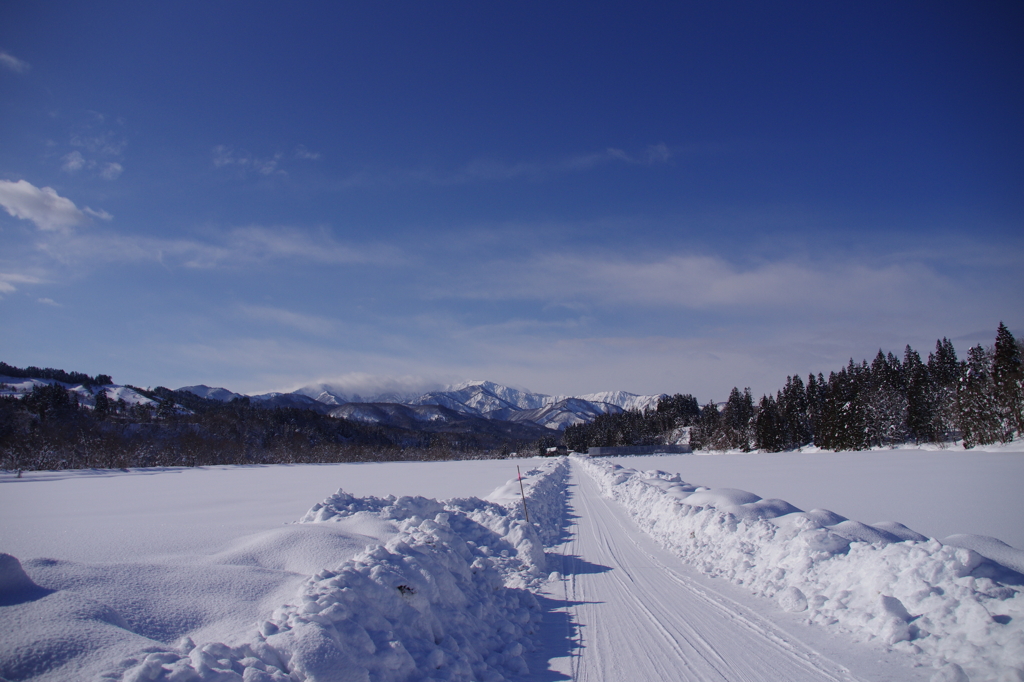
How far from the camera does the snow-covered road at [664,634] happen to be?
16.1ft

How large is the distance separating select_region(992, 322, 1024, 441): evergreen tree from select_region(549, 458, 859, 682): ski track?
54.9m

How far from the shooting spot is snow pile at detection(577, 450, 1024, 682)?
4.87 metres

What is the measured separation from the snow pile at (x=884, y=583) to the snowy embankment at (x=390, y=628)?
3578 mm

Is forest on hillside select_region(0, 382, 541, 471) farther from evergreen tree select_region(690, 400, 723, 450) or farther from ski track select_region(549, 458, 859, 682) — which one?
ski track select_region(549, 458, 859, 682)

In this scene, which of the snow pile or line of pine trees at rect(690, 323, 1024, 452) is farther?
line of pine trees at rect(690, 323, 1024, 452)

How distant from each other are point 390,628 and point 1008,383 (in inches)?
2438

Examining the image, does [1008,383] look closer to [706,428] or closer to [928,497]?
[928,497]

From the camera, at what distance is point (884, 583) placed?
5.96 m

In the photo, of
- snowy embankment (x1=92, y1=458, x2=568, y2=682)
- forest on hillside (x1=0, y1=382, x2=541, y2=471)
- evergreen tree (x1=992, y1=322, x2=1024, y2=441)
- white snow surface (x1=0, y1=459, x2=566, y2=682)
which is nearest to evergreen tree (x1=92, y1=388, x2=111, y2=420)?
forest on hillside (x1=0, y1=382, x2=541, y2=471)

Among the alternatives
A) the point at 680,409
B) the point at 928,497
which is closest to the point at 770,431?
the point at 680,409

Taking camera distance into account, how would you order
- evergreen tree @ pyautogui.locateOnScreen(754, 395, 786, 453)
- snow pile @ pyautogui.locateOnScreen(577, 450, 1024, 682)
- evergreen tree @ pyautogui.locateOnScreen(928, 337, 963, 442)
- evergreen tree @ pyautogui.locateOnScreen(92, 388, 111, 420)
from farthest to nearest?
evergreen tree @ pyautogui.locateOnScreen(92, 388, 111, 420)
evergreen tree @ pyautogui.locateOnScreen(754, 395, 786, 453)
evergreen tree @ pyautogui.locateOnScreen(928, 337, 963, 442)
snow pile @ pyautogui.locateOnScreen(577, 450, 1024, 682)

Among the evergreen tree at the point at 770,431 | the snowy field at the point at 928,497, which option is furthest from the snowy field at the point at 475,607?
the evergreen tree at the point at 770,431

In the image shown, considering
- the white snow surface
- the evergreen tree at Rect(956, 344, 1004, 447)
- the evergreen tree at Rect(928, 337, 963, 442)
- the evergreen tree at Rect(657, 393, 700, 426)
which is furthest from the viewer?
the evergreen tree at Rect(657, 393, 700, 426)

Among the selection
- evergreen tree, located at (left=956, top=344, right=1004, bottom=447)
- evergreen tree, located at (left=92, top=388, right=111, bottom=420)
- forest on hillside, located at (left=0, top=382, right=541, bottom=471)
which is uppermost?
evergreen tree, located at (left=956, top=344, right=1004, bottom=447)
